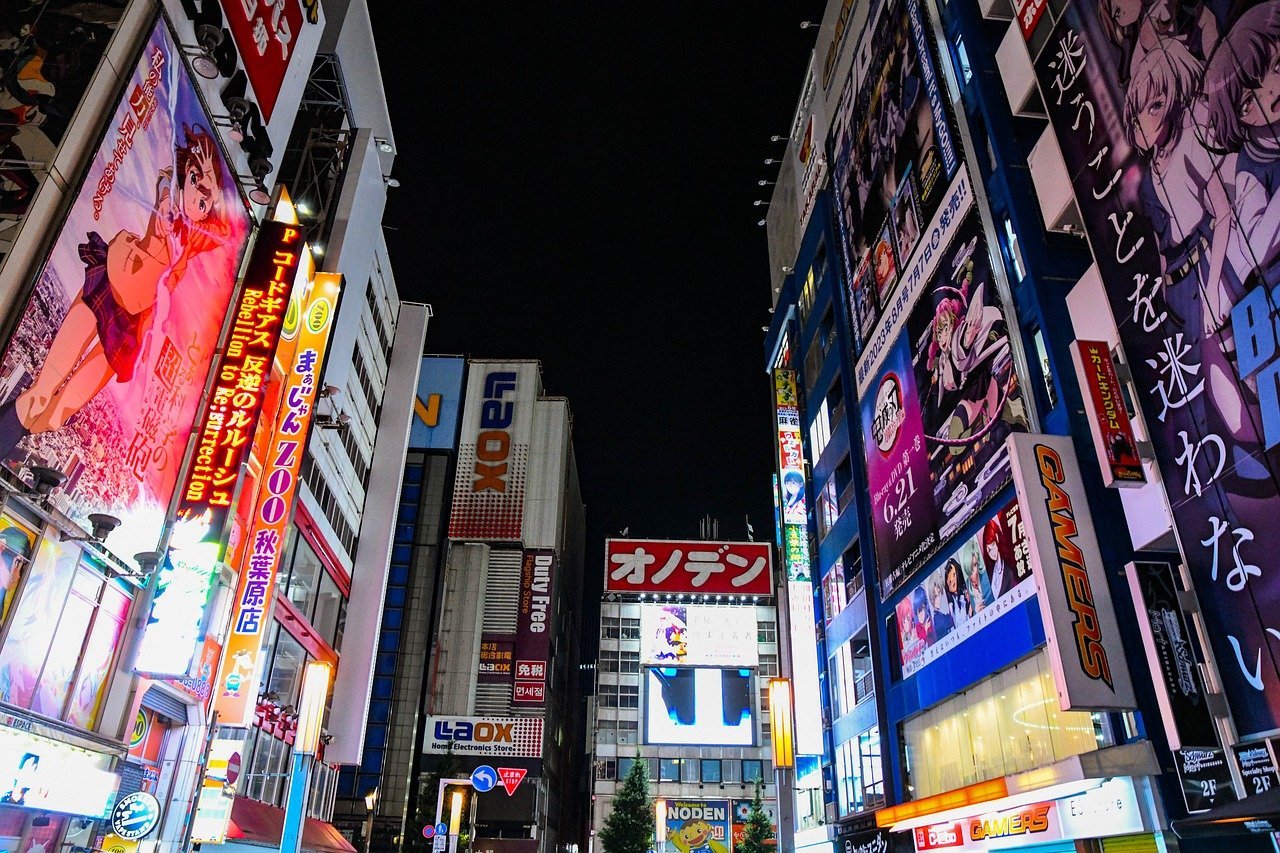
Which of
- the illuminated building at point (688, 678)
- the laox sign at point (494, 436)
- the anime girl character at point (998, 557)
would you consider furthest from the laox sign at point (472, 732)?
the anime girl character at point (998, 557)

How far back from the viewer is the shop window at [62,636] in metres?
12.3

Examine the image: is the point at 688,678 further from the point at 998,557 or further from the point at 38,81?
the point at 38,81

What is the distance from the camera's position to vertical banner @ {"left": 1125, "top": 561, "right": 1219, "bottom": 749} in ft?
37.5

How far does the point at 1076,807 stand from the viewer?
47.6 feet

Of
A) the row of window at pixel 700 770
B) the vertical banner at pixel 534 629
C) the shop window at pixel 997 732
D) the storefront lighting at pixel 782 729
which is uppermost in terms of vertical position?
the vertical banner at pixel 534 629

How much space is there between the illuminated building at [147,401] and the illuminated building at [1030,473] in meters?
16.0

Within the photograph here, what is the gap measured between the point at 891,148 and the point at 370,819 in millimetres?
51205

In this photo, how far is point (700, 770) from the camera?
6328cm

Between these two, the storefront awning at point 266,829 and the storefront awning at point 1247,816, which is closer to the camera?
the storefront awning at point 1247,816

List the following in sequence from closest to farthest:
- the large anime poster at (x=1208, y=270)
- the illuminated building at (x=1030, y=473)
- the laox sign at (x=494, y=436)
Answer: the large anime poster at (x=1208, y=270)
the illuminated building at (x=1030, y=473)
the laox sign at (x=494, y=436)

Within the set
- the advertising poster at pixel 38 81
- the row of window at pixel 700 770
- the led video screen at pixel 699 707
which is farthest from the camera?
the row of window at pixel 700 770

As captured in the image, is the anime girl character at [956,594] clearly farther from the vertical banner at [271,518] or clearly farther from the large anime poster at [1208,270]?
the vertical banner at [271,518]

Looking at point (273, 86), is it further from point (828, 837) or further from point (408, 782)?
point (408, 782)

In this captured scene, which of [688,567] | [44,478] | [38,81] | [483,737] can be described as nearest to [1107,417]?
[44,478]
